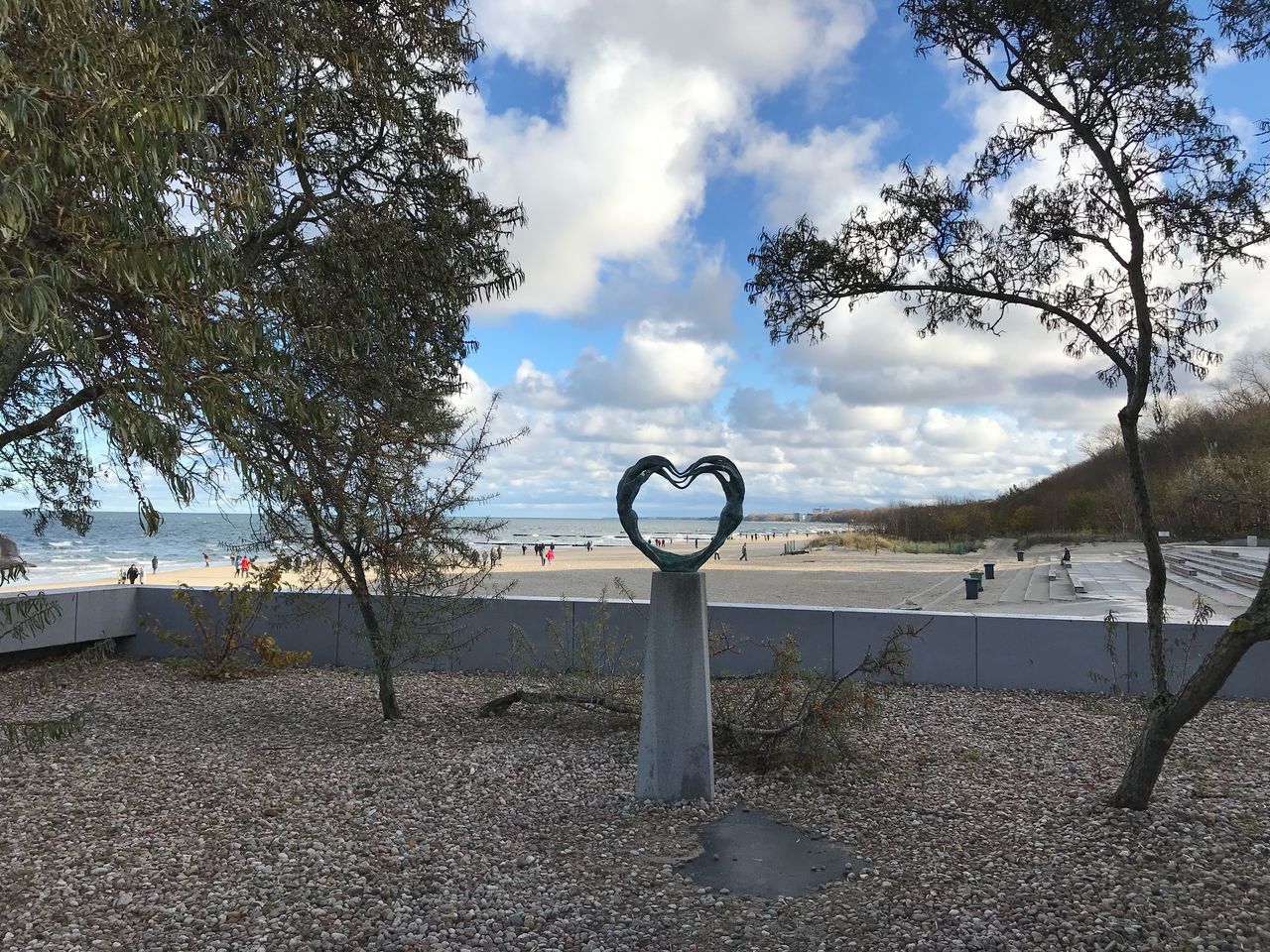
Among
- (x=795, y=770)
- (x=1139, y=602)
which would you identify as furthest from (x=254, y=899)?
(x=1139, y=602)

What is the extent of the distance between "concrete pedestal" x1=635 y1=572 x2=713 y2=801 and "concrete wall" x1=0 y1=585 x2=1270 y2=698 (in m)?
2.13

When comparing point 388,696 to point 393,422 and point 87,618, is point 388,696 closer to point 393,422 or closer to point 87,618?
point 393,422

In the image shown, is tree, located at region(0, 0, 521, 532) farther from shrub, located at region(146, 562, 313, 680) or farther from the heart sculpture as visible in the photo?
shrub, located at region(146, 562, 313, 680)

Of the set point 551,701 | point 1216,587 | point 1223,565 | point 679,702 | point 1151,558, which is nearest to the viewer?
point 1151,558

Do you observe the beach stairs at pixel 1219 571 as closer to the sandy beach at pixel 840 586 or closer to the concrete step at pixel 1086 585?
the sandy beach at pixel 840 586

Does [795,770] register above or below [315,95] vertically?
below

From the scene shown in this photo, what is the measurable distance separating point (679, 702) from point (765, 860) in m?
1.08

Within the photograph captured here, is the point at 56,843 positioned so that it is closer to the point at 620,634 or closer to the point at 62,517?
the point at 62,517

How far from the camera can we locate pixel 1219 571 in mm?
18125

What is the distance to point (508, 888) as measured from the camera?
3.76m

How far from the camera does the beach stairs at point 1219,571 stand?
14.7m

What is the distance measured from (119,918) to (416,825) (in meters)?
1.43

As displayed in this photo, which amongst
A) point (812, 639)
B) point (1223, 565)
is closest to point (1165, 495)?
point (1223, 565)

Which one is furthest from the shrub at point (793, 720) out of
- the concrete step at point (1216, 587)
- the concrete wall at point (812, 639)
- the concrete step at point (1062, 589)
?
the concrete step at point (1062, 589)
